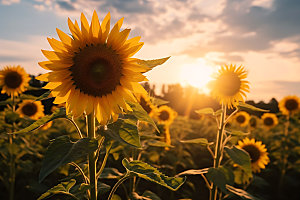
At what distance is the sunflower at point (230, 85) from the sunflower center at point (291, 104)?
214 inches

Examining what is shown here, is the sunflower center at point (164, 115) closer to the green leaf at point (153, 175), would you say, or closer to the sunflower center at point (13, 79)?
the sunflower center at point (13, 79)

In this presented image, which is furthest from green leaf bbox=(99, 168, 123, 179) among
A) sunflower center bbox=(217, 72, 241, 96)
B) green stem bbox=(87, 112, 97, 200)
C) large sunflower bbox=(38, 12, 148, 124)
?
sunflower center bbox=(217, 72, 241, 96)

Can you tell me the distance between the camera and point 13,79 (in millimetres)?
4949

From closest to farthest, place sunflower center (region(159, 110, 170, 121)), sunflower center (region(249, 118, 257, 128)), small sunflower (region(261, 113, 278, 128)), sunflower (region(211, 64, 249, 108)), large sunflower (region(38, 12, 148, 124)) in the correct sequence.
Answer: large sunflower (region(38, 12, 148, 124)), sunflower (region(211, 64, 249, 108)), sunflower center (region(159, 110, 170, 121)), sunflower center (region(249, 118, 257, 128)), small sunflower (region(261, 113, 278, 128))

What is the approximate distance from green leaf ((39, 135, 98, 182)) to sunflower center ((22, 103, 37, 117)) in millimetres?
5214

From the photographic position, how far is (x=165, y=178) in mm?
1464

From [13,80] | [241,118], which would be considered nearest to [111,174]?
[13,80]

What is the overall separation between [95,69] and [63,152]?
0.58 meters

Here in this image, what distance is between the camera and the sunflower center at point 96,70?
1.58 meters

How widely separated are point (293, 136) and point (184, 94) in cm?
1568

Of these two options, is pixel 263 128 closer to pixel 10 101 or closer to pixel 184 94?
pixel 10 101

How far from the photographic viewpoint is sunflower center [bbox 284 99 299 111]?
7.67 metres

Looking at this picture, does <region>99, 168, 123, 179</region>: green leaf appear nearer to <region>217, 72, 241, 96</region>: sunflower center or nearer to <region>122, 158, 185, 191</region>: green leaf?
<region>122, 158, 185, 191</region>: green leaf

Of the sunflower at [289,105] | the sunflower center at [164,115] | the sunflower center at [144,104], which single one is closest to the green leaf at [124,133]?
the sunflower center at [144,104]
